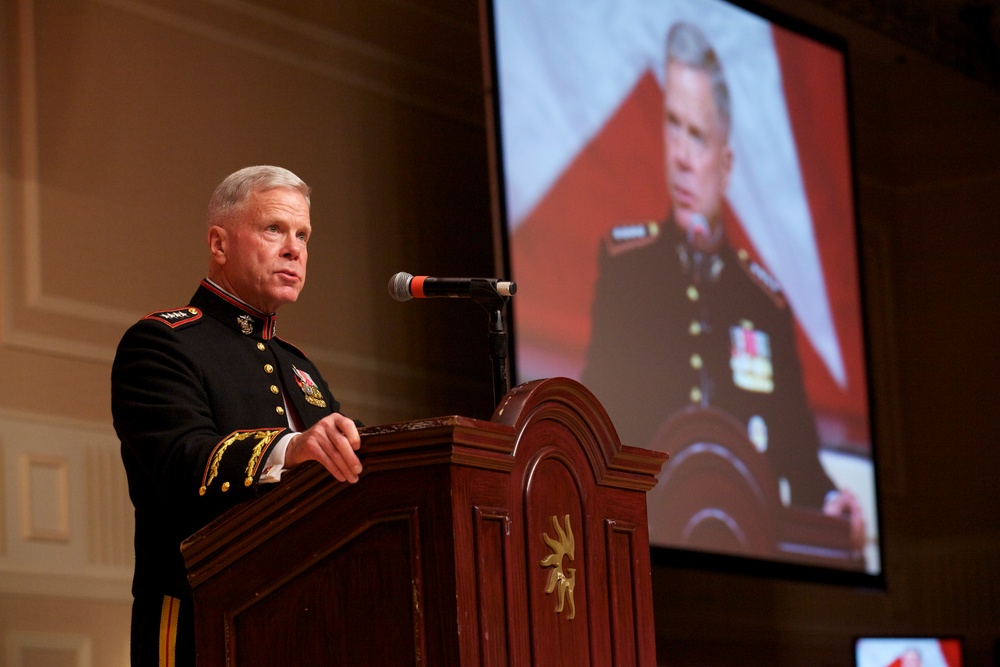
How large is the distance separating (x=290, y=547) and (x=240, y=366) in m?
0.55

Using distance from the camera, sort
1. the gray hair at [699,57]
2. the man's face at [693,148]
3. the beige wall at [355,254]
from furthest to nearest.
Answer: the gray hair at [699,57], the man's face at [693,148], the beige wall at [355,254]

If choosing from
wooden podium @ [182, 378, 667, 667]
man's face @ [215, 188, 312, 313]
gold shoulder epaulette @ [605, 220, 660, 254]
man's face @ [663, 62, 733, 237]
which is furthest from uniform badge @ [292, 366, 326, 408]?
man's face @ [663, 62, 733, 237]

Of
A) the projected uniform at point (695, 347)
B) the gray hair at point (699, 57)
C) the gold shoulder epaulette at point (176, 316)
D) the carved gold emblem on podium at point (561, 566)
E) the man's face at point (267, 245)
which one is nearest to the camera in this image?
the carved gold emblem on podium at point (561, 566)

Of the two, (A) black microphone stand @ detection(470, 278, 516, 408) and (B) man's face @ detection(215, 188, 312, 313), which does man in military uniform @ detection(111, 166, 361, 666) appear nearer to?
(B) man's face @ detection(215, 188, 312, 313)

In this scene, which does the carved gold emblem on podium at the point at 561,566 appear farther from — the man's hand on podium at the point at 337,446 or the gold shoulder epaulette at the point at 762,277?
the gold shoulder epaulette at the point at 762,277

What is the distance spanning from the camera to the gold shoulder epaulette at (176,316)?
224 centimetres

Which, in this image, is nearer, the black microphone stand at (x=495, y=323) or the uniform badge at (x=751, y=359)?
the black microphone stand at (x=495, y=323)

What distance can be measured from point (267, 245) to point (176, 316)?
20cm

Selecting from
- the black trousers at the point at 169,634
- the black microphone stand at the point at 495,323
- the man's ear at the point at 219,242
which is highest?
the man's ear at the point at 219,242

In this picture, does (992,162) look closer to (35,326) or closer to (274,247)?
(35,326)

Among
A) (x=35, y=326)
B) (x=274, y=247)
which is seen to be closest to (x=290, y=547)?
(x=274, y=247)

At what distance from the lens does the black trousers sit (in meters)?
2.11

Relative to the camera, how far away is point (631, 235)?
4965mm

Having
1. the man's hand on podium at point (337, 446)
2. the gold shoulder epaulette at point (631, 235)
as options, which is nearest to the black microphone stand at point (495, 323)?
the man's hand on podium at point (337, 446)
